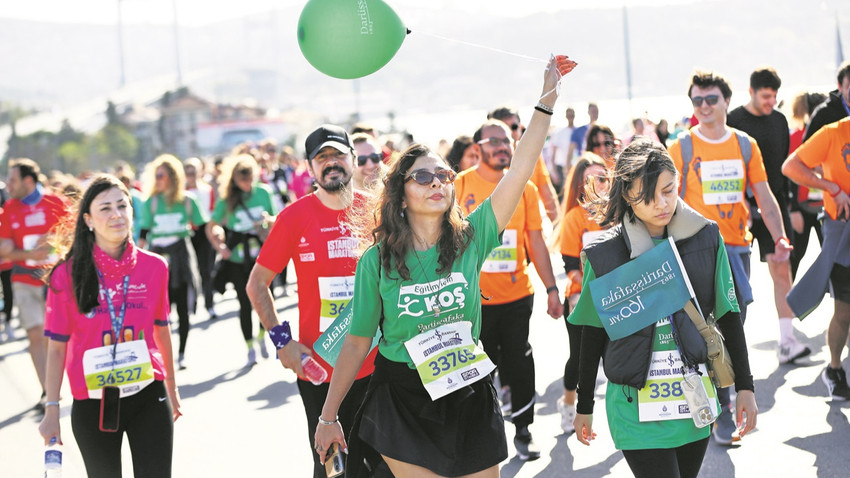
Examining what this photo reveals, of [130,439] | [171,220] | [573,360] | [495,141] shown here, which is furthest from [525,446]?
[171,220]

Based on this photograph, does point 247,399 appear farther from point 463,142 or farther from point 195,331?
point 195,331

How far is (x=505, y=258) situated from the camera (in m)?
6.55

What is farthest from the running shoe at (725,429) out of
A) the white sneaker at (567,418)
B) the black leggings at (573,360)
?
the white sneaker at (567,418)

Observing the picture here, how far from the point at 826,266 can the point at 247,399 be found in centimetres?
477

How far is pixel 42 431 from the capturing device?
4555mm

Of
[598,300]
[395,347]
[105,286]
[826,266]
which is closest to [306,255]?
[105,286]

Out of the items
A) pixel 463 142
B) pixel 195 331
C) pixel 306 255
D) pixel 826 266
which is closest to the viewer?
pixel 306 255

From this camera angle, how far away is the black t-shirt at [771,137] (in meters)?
7.75

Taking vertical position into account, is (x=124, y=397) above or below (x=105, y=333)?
below

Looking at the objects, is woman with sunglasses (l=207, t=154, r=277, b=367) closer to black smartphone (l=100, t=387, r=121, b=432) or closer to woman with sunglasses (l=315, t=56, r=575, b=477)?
black smartphone (l=100, t=387, r=121, b=432)

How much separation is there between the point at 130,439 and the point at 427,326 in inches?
66.7

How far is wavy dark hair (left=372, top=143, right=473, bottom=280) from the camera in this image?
148 inches

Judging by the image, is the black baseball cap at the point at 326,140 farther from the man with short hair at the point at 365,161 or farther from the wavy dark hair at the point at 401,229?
the man with short hair at the point at 365,161

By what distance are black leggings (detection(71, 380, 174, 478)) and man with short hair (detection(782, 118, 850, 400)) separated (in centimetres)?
429
